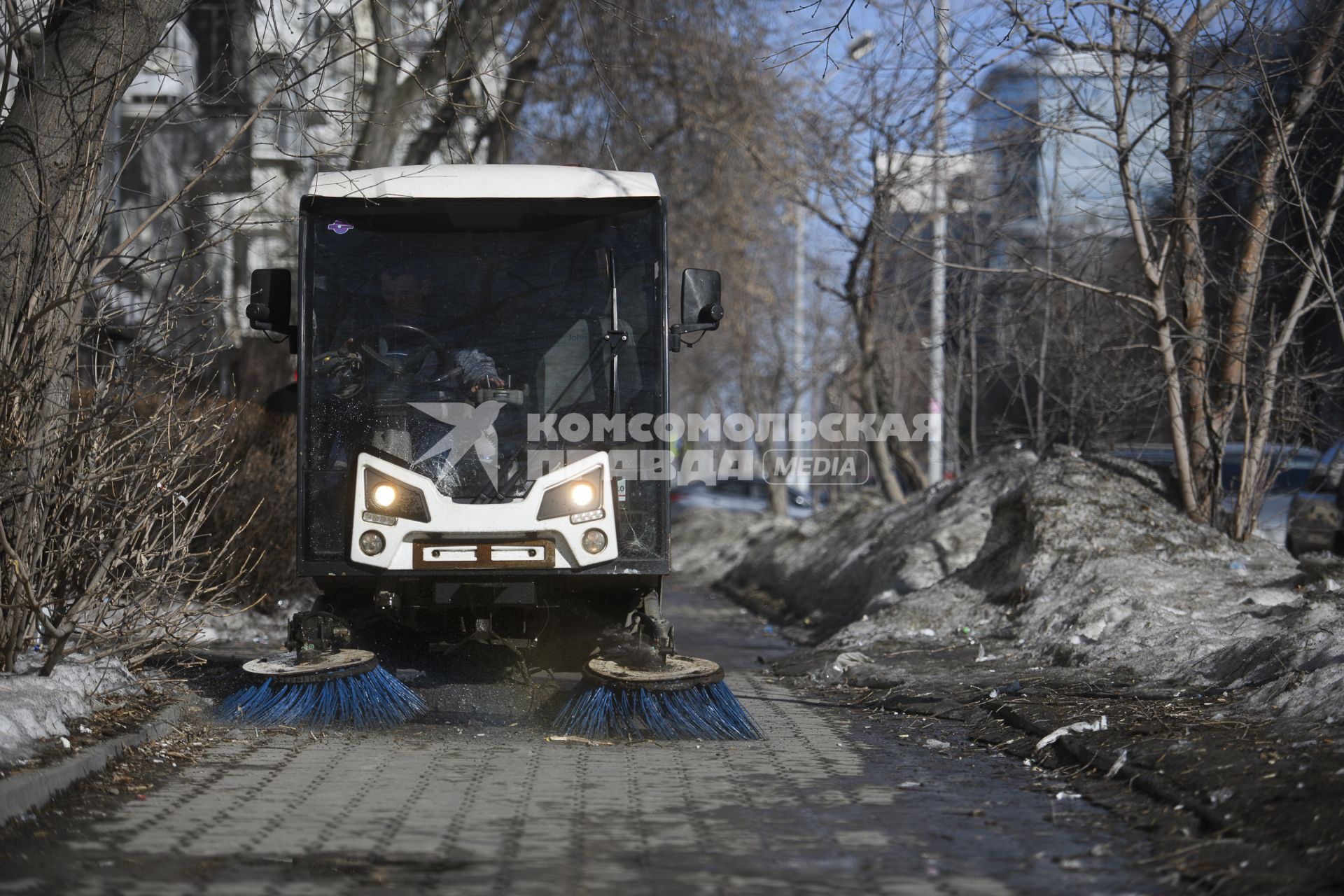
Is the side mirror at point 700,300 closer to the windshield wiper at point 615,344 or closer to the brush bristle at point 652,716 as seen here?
the windshield wiper at point 615,344

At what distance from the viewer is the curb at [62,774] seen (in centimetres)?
517

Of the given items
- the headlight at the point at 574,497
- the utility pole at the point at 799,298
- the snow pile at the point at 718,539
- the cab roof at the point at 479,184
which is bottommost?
the snow pile at the point at 718,539

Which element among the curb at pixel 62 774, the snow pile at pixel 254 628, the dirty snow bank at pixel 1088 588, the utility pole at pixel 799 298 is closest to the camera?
the curb at pixel 62 774

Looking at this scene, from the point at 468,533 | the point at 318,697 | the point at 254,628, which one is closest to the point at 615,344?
the point at 468,533

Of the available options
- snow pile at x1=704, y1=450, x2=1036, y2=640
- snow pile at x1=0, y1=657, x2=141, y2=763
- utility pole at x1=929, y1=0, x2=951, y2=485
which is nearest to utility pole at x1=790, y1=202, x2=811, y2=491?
utility pole at x1=929, y1=0, x2=951, y2=485

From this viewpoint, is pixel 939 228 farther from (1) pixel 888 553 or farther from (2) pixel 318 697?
(2) pixel 318 697

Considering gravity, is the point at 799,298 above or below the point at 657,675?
above

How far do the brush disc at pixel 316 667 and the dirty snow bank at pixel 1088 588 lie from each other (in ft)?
15.0

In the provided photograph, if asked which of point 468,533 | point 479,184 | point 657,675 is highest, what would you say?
point 479,184

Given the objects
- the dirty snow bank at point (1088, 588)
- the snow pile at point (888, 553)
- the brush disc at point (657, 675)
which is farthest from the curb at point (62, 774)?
the snow pile at point (888, 553)

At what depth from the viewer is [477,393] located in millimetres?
7887

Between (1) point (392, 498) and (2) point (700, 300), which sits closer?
(1) point (392, 498)

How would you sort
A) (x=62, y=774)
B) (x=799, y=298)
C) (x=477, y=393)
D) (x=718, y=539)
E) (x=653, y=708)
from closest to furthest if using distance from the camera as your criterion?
1. (x=62, y=774)
2. (x=653, y=708)
3. (x=477, y=393)
4. (x=718, y=539)
5. (x=799, y=298)

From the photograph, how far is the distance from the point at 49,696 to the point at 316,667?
1334 mm
